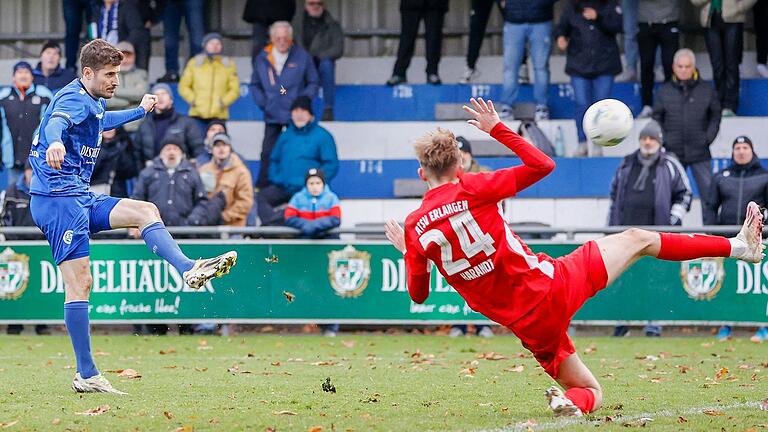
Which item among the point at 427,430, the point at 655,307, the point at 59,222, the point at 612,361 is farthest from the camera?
the point at 655,307

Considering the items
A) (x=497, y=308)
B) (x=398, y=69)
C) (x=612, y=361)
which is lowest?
(x=612, y=361)

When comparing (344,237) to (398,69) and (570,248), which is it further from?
(398,69)

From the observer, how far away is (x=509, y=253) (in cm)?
757

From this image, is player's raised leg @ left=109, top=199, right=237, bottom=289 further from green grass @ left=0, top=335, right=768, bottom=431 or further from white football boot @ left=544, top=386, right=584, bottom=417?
white football boot @ left=544, top=386, right=584, bottom=417

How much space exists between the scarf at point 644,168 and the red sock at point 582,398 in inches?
293

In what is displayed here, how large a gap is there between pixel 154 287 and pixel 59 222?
19.5 ft

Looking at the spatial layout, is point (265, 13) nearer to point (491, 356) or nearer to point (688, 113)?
point (688, 113)

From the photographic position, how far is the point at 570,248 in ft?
47.7

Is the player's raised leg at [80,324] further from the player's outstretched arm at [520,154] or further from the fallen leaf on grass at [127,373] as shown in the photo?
the player's outstretched arm at [520,154]

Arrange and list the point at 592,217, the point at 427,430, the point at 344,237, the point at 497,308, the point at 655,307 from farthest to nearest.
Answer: the point at 592,217
the point at 344,237
the point at 655,307
the point at 497,308
the point at 427,430

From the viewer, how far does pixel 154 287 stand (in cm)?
1491

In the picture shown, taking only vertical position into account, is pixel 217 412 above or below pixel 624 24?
below

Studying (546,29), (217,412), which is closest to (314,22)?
(546,29)

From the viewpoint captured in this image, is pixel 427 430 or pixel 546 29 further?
pixel 546 29
